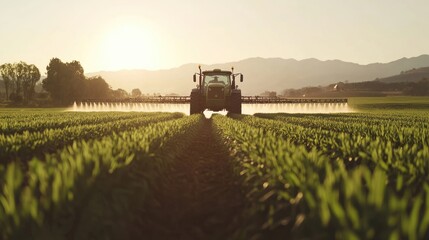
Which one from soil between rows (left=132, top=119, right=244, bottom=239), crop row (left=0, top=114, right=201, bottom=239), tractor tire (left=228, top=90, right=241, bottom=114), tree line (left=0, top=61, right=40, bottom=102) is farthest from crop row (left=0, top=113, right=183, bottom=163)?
tree line (left=0, top=61, right=40, bottom=102)

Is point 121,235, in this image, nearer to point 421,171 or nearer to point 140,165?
point 140,165

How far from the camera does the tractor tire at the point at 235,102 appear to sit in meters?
33.9

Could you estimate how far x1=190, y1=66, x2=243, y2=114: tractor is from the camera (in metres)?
33.5

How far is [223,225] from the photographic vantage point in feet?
20.6

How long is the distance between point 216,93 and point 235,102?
1712 millimetres

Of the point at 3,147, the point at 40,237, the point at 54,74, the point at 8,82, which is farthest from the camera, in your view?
the point at 8,82

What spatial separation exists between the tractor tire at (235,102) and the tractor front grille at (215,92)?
2.95 ft

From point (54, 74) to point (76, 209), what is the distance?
9368 cm

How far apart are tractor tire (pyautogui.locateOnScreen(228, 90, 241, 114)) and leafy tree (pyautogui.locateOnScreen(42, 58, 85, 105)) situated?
6388 centimetres

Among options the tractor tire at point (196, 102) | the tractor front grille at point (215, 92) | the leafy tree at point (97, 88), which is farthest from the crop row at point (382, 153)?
the leafy tree at point (97, 88)

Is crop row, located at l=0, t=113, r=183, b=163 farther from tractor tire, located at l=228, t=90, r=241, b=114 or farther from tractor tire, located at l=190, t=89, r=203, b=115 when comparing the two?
tractor tire, located at l=190, t=89, r=203, b=115

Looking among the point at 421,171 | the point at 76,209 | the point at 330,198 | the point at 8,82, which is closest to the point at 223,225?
the point at 76,209

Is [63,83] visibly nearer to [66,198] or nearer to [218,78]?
[218,78]

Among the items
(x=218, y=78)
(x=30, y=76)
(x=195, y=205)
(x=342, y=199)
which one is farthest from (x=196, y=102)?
(x=30, y=76)
